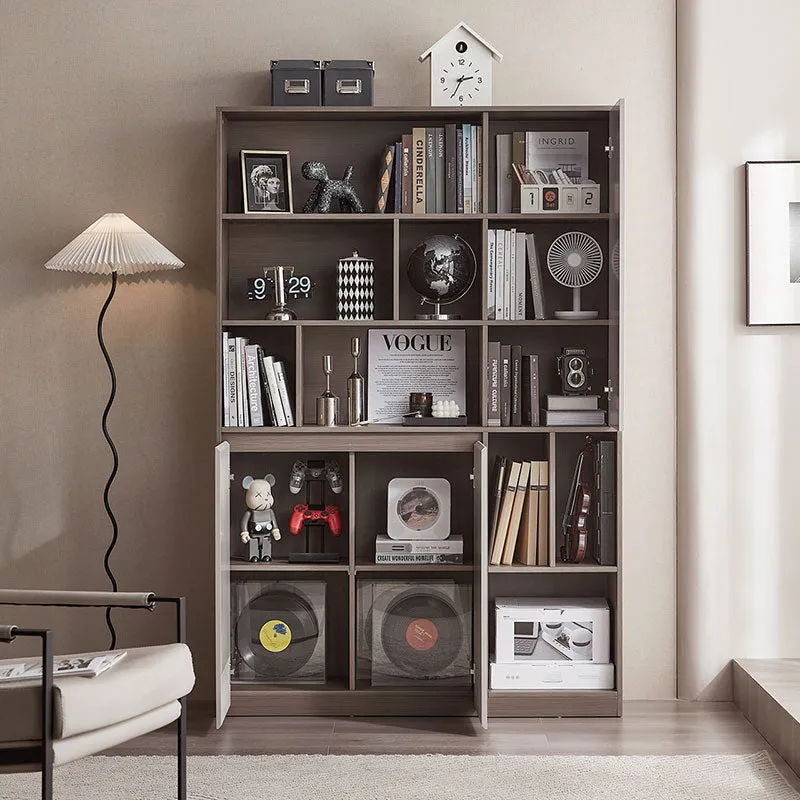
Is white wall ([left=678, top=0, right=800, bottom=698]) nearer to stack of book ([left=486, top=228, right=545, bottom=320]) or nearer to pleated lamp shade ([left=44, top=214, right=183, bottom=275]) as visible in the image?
stack of book ([left=486, top=228, right=545, bottom=320])

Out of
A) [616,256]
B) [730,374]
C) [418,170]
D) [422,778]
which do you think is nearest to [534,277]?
[616,256]

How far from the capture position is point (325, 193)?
325cm

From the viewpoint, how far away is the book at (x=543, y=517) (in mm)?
3281

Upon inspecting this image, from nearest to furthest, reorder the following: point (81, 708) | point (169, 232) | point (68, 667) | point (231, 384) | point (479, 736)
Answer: point (81, 708)
point (68, 667)
point (479, 736)
point (231, 384)
point (169, 232)

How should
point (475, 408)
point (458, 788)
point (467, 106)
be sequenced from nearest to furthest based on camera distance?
point (458, 788) < point (467, 106) < point (475, 408)

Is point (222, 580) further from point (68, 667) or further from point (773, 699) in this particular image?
point (773, 699)

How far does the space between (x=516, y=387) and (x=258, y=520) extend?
1.00 metres

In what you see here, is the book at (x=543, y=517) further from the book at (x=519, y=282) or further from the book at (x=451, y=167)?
the book at (x=451, y=167)

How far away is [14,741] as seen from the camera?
2111 millimetres

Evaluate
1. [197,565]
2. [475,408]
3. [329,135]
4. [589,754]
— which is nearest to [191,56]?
[329,135]

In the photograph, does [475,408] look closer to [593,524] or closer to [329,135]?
[593,524]

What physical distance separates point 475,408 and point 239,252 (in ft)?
3.36

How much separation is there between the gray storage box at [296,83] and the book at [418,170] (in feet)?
1.17

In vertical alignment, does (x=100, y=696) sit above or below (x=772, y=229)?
below
